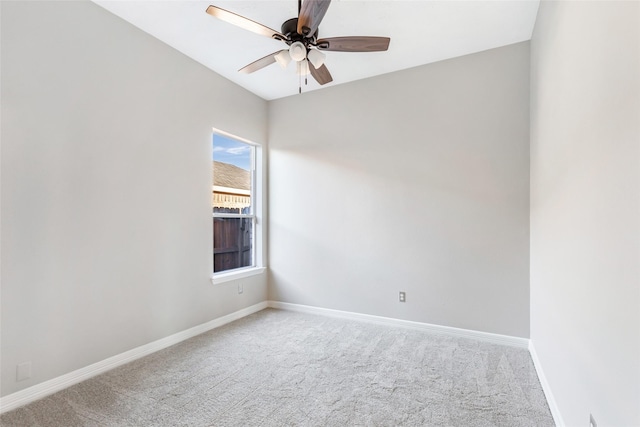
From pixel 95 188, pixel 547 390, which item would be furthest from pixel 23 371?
pixel 547 390

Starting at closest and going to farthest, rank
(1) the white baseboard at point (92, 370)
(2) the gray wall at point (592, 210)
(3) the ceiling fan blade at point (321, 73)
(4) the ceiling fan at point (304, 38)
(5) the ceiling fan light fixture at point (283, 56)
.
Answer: (2) the gray wall at point (592, 210) → (4) the ceiling fan at point (304, 38) → (1) the white baseboard at point (92, 370) → (5) the ceiling fan light fixture at point (283, 56) → (3) the ceiling fan blade at point (321, 73)

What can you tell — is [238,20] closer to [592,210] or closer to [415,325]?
[592,210]

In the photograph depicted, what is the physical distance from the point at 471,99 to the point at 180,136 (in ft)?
9.89

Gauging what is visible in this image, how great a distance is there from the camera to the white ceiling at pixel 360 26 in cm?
249

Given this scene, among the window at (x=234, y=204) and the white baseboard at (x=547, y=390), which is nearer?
the white baseboard at (x=547, y=390)

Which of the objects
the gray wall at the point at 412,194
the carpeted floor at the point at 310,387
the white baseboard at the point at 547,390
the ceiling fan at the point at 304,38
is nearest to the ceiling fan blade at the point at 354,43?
the ceiling fan at the point at 304,38

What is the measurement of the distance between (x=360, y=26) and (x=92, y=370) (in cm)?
360

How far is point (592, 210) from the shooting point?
53.6 inches

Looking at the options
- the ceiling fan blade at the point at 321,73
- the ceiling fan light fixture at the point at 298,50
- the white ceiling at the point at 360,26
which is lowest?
the ceiling fan light fixture at the point at 298,50

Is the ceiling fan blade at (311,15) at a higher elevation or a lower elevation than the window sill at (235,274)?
higher

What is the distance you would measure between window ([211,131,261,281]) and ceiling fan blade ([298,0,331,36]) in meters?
2.03

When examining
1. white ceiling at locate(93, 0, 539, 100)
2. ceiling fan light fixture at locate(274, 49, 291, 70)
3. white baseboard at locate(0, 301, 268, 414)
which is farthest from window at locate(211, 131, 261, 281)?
ceiling fan light fixture at locate(274, 49, 291, 70)

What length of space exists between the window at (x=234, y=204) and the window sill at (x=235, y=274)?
6 centimetres

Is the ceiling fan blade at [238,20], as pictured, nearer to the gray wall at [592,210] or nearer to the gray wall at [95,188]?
the gray wall at [95,188]
